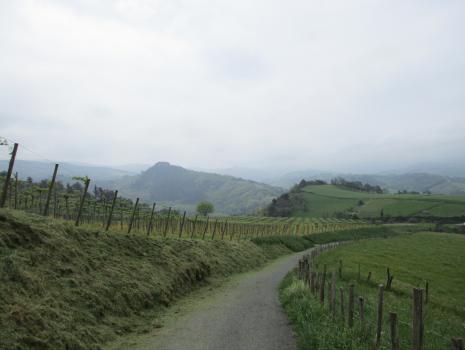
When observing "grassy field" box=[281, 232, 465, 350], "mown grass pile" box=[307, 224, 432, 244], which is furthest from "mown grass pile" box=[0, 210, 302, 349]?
"mown grass pile" box=[307, 224, 432, 244]

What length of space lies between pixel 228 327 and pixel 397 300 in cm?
1570

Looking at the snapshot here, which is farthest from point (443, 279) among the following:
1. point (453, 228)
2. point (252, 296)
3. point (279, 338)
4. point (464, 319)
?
point (453, 228)

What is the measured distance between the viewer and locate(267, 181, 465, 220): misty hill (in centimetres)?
13500

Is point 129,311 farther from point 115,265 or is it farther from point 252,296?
point 252,296

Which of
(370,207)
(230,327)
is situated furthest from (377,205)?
(230,327)

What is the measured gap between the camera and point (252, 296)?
68.9 feet

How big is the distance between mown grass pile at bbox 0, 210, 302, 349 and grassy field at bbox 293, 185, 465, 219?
439 ft

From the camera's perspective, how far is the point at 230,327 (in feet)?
47.1

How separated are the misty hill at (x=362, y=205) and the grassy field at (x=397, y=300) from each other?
78429 millimetres

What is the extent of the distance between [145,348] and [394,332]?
7.62m

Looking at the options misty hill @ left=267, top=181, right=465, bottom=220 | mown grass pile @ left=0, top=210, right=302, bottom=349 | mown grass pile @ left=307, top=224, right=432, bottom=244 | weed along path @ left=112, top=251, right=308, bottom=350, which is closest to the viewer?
mown grass pile @ left=0, top=210, right=302, bottom=349

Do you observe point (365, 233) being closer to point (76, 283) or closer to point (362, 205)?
point (362, 205)

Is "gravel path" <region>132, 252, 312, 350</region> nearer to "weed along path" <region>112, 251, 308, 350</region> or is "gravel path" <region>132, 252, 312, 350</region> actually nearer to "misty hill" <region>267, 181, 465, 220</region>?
"weed along path" <region>112, 251, 308, 350</region>

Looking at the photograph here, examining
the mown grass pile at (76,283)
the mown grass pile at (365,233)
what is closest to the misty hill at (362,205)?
the mown grass pile at (365,233)
